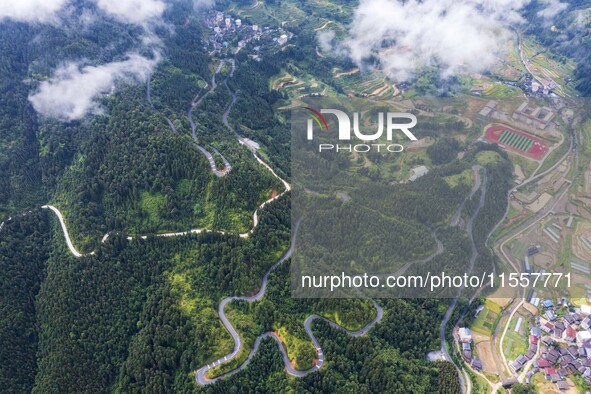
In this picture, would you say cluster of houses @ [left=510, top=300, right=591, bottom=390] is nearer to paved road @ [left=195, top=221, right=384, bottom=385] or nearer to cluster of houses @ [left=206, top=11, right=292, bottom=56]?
paved road @ [left=195, top=221, right=384, bottom=385]

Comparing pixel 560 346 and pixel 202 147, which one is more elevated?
pixel 202 147

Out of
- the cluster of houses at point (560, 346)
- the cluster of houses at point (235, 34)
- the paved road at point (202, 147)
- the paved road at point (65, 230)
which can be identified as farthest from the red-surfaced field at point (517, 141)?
the cluster of houses at point (235, 34)

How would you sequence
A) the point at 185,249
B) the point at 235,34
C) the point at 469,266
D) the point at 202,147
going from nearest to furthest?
the point at 469,266 < the point at 185,249 < the point at 202,147 < the point at 235,34

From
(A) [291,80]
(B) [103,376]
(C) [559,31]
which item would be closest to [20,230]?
(B) [103,376]

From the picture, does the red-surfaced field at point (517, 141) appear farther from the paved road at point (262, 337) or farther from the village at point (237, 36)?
the village at point (237, 36)

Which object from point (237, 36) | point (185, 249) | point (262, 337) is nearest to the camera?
point (262, 337)

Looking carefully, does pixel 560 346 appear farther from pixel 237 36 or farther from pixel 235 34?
pixel 235 34

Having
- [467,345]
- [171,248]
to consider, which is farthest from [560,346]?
[171,248]
